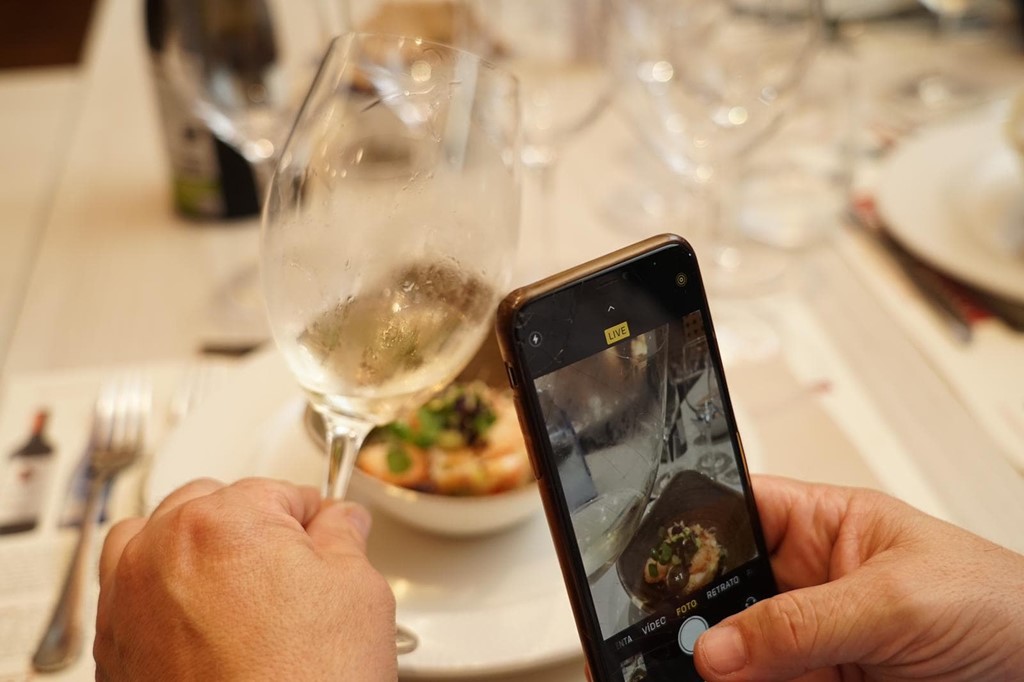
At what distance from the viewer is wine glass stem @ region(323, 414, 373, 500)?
0.57 metres

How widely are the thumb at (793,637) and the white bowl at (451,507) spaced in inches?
6.8

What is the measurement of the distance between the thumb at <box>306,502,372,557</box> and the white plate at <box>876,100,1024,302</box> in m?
0.64

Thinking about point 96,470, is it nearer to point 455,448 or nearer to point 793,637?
point 455,448

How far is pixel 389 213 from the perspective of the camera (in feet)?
1.74

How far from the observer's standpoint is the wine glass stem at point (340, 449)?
0.57 metres

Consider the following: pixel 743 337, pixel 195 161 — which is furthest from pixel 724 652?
pixel 195 161

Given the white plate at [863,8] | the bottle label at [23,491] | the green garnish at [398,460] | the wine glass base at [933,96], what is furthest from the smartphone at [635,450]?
the white plate at [863,8]

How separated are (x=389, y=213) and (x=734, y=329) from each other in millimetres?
488

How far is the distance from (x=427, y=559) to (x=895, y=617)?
300mm

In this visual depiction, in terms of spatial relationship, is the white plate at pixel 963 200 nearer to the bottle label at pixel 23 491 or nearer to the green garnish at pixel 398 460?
the green garnish at pixel 398 460

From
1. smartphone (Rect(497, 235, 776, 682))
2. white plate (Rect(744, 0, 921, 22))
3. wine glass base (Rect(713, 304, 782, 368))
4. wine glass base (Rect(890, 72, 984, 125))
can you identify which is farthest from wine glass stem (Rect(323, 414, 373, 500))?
white plate (Rect(744, 0, 921, 22))

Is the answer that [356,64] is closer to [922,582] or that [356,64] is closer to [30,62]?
[922,582]

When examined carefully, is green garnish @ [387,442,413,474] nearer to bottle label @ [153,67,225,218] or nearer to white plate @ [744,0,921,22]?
bottle label @ [153,67,225,218]

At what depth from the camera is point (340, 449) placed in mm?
578
